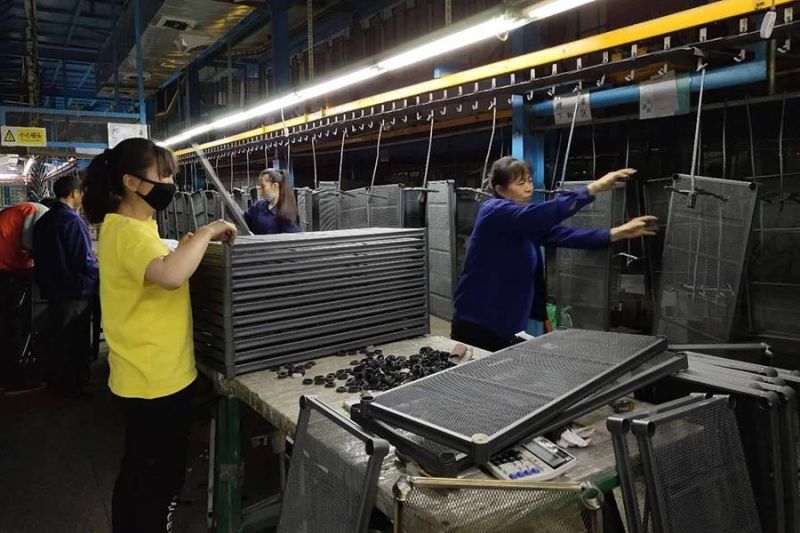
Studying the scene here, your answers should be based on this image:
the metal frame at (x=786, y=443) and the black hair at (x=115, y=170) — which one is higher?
the black hair at (x=115, y=170)

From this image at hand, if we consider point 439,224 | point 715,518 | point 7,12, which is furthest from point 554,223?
point 7,12

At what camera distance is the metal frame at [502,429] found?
3.51 ft

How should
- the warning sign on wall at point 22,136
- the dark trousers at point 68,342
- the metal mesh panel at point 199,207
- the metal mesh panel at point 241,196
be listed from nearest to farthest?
1. the dark trousers at point 68,342
2. the warning sign on wall at point 22,136
3. the metal mesh panel at point 241,196
4. the metal mesh panel at point 199,207

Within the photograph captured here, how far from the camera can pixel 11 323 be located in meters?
4.47

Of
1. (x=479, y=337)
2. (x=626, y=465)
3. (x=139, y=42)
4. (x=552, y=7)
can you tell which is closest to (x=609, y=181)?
(x=552, y=7)

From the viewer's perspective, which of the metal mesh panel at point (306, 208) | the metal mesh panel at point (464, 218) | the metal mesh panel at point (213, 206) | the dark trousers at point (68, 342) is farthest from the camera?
the metal mesh panel at point (213, 206)

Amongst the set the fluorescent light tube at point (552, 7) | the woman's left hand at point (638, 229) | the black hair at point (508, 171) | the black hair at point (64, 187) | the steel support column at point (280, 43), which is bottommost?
the woman's left hand at point (638, 229)

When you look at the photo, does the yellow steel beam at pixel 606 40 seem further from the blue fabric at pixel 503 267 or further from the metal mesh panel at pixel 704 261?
the metal mesh panel at pixel 704 261

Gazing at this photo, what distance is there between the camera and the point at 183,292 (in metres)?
1.80

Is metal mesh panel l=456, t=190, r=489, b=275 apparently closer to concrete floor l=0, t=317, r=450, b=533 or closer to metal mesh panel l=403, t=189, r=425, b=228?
metal mesh panel l=403, t=189, r=425, b=228

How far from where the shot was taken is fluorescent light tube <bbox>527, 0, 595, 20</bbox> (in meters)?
1.89

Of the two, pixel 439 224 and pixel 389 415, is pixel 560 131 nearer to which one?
pixel 439 224

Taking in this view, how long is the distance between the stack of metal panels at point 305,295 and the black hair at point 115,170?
1.12ft

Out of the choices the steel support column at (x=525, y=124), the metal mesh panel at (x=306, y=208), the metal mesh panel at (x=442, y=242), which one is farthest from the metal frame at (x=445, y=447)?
the metal mesh panel at (x=306, y=208)
